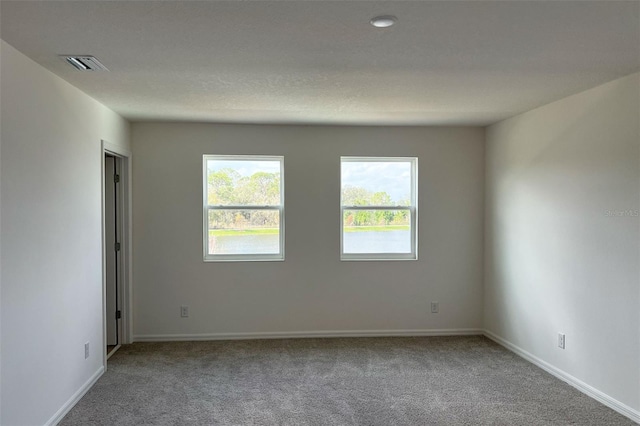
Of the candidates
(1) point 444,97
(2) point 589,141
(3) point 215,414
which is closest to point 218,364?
(3) point 215,414

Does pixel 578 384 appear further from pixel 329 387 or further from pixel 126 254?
pixel 126 254

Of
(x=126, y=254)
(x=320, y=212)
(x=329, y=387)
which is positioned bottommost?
(x=329, y=387)

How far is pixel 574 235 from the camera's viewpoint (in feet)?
11.3

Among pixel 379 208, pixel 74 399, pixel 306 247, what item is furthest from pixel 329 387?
pixel 379 208

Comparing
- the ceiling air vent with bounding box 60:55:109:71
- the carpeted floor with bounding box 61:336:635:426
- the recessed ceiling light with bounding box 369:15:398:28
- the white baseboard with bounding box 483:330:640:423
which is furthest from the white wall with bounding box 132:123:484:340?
the recessed ceiling light with bounding box 369:15:398:28

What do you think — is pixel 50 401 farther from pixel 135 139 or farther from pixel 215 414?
pixel 135 139

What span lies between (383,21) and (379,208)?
9.99 ft

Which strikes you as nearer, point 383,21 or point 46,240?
point 383,21

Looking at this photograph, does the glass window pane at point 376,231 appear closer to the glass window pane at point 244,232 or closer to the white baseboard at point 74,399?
the glass window pane at point 244,232

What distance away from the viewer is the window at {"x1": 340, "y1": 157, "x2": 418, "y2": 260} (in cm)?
482

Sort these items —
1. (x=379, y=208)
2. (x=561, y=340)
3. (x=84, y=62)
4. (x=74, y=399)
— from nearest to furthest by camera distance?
(x=84, y=62) < (x=74, y=399) < (x=561, y=340) < (x=379, y=208)

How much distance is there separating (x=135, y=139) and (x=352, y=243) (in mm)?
2679

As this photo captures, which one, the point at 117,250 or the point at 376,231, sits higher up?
the point at 376,231

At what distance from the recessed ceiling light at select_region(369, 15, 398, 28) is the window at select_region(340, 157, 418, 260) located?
280cm
